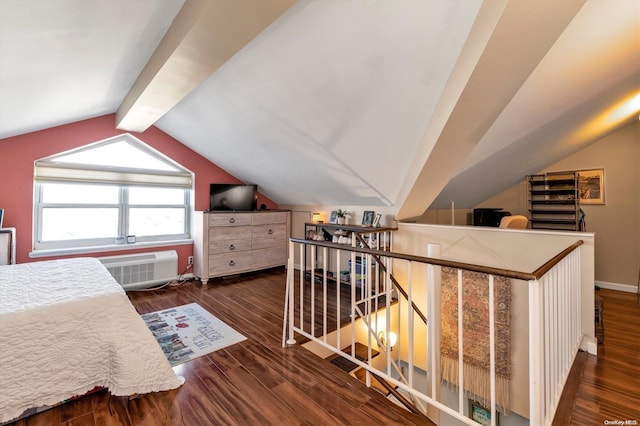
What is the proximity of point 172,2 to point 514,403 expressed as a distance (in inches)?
172

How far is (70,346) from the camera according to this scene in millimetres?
1604

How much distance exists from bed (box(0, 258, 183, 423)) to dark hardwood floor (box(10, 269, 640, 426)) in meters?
0.13

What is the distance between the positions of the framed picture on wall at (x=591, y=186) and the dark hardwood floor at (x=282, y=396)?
101 inches

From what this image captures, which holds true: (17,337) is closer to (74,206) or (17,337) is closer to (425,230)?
(74,206)

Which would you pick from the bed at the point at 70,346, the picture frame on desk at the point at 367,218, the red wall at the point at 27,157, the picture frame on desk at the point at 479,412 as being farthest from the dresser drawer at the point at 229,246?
the picture frame on desk at the point at 479,412

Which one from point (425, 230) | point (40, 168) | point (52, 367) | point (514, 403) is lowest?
point (514, 403)

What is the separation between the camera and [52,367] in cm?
155

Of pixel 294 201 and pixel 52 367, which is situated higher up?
pixel 294 201

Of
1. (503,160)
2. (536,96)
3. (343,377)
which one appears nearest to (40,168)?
(343,377)

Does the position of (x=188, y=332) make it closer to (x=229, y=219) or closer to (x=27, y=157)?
(x=229, y=219)

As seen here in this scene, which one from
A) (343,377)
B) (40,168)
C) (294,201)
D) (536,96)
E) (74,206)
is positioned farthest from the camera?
(294,201)

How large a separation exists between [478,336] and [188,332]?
2984 millimetres

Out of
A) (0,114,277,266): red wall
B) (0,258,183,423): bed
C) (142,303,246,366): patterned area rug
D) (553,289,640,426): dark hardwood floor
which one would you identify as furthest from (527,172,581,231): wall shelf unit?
(0,114,277,266): red wall

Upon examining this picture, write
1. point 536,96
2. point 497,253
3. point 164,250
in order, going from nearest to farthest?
point 536,96 < point 497,253 < point 164,250
